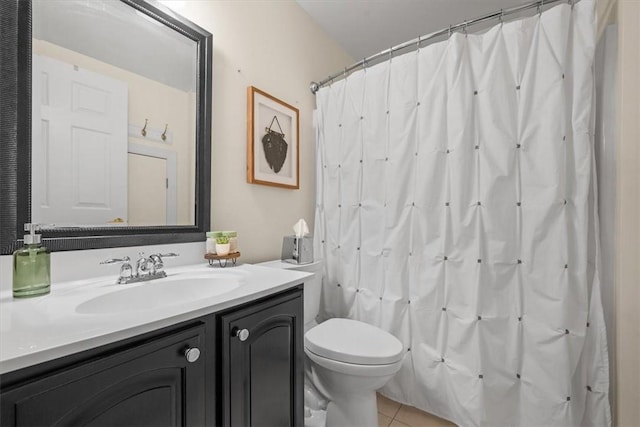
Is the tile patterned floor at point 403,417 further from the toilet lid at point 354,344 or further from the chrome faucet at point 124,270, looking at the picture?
the chrome faucet at point 124,270

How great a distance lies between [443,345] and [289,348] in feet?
2.91

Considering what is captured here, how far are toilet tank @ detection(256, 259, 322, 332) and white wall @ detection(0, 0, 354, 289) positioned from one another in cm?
22

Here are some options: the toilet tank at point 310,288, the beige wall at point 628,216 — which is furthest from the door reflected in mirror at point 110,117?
the beige wall at point 628,216

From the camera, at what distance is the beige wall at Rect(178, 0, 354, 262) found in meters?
1.39

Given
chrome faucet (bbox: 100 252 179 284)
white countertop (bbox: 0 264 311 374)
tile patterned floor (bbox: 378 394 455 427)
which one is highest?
chrome faucet (bbox: 100 252 179 284)

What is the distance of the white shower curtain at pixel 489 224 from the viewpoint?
1171 mm

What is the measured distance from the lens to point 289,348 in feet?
3.25

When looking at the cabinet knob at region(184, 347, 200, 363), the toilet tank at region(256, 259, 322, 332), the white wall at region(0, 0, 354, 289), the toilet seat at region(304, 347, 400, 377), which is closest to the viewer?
the cabinet knob at region(184, 347, 200, 363)

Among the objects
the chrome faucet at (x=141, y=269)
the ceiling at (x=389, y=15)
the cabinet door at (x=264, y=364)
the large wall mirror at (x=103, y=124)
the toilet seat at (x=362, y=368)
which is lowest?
the toilet seat at (x=362, y=368)

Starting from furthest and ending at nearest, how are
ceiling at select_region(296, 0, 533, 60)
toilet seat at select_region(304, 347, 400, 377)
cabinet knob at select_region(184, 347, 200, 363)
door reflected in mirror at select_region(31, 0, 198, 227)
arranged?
1. ceiling at select_region(296, 0, 533, 60)
2. toilet seat at select_region(304, 347, 400, 377)
3. door reflected in mirror at select_region(31, 0, 198, 227)
4. cabinet knob at select_region(184, 347, 200, 363)

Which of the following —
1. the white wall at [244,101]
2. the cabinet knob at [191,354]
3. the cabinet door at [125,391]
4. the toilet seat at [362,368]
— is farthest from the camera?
the white wall at [244,101]

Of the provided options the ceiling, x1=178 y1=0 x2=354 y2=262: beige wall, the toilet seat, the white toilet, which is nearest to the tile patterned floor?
the white toilet

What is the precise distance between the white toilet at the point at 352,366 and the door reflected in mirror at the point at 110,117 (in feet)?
2.79

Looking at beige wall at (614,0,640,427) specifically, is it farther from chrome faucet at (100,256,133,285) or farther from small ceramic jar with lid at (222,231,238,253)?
chrome faucet at (100,256,133,285)
